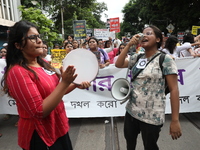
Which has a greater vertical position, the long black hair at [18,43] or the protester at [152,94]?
the long black hair at [18,43]

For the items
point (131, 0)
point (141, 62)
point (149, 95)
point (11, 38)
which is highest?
point (131, 0)

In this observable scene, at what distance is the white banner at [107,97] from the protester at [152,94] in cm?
172

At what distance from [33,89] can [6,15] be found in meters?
16.6

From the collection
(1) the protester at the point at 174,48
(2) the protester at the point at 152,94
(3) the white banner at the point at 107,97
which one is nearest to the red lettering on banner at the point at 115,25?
(1) the protester at the point at 174,48

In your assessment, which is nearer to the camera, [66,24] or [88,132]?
[88,132]

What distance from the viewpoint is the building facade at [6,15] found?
1363 cm

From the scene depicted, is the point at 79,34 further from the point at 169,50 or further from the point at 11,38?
the point at 11,38

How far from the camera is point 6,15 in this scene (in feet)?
47.9

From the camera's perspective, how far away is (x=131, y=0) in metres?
53.6

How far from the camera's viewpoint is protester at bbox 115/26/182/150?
5.20 feet

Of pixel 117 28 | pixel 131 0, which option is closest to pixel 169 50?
pixel 117 28

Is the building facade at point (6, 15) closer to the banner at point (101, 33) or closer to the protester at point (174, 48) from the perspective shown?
the banner at point (101, 33)

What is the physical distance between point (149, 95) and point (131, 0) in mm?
58404

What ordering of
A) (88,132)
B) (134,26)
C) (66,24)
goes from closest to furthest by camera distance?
(88,132) < (66,24) < (134,26)
